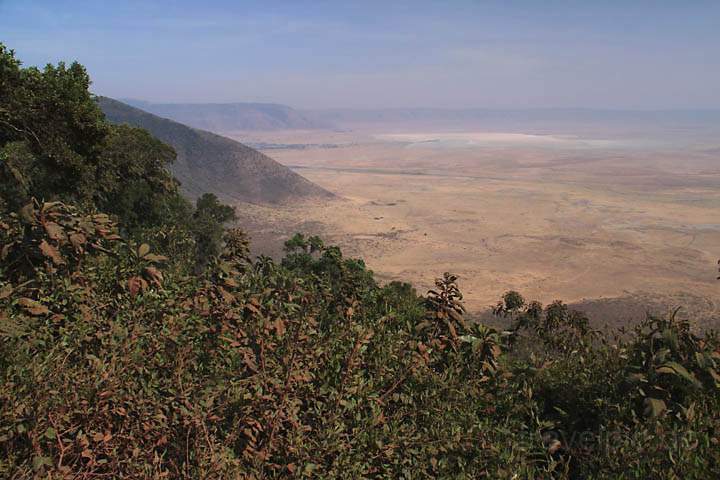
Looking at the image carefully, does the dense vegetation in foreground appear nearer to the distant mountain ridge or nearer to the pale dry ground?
the pale dry ground

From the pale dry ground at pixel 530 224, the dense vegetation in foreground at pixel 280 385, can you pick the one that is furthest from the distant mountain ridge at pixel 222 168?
the dense vegetation in foreground at pixel 280 385

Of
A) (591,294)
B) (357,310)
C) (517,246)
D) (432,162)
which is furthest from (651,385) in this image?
(432,162)

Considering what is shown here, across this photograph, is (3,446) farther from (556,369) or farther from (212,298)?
(556,369)

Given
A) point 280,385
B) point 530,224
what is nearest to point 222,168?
point 530,224

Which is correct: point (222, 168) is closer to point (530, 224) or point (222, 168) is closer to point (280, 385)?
point (530, 224)

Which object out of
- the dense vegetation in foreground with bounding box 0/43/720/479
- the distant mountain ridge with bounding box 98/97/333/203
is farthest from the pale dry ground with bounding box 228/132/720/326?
the dense vegetation in foreground with bounding box 0/43/720/479

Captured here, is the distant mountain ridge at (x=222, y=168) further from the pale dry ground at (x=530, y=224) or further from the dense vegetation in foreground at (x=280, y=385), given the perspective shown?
the dense vegetation in foreground at (x=280, y=385)
